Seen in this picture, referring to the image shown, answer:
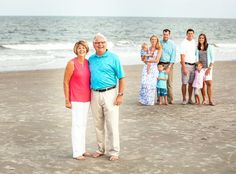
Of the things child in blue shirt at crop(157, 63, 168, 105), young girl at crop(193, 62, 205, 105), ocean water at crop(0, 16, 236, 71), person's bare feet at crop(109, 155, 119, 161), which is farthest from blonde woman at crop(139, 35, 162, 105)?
ocean water at crop(0, 16, 236, 71)

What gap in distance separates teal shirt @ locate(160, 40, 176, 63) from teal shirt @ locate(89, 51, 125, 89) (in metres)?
4.03

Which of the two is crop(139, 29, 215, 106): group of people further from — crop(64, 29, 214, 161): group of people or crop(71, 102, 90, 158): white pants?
crop(71, 102, 90, 158): white pants

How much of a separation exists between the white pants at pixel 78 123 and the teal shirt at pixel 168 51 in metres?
4.14

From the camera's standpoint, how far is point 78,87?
562cm

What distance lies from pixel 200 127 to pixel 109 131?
2503mm

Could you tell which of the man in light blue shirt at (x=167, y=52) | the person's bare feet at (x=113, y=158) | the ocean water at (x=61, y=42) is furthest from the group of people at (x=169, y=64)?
the ocean water at (x=61, y=42)

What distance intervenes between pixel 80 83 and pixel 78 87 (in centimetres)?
6

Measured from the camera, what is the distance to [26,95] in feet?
37.1

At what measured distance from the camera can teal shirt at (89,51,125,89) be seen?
5.57 meters

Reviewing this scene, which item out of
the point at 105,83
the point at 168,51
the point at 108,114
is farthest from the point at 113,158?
the point at 168,51

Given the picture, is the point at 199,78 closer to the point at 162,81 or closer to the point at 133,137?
the point at 162,81

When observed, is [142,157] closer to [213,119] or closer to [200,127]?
[200,127]

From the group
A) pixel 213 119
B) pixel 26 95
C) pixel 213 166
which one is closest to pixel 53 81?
pixel 26 95

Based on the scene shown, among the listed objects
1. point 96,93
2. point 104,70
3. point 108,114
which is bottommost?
point 108,114
